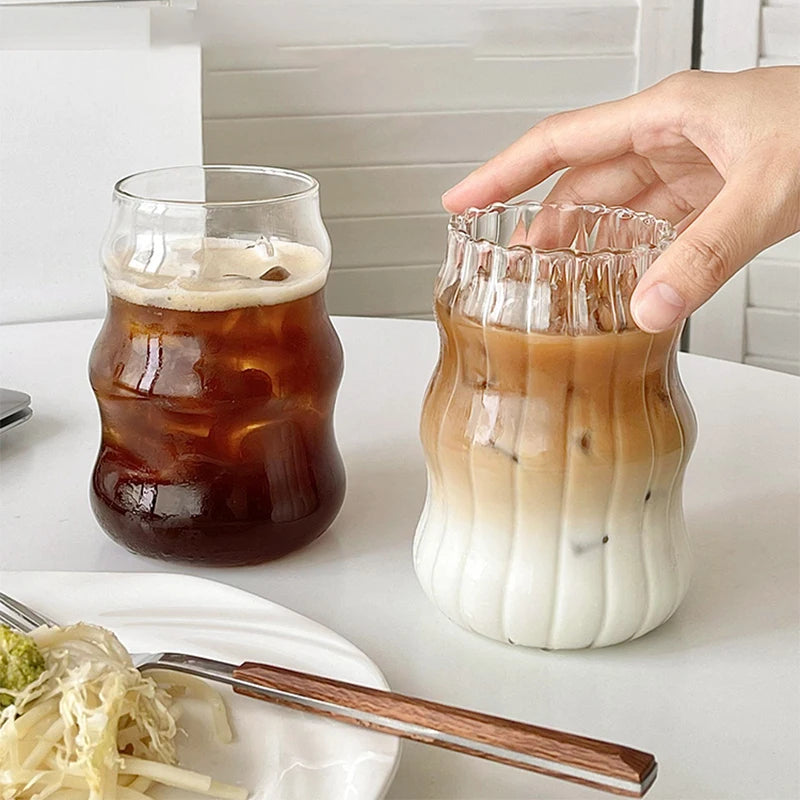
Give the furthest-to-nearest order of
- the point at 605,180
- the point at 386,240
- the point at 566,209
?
the point at 386,240, the point at 605,180, the point at 566,209

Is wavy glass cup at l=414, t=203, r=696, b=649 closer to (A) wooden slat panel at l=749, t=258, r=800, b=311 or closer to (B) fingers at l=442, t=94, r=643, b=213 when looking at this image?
(B) fingers at l=442, t=94, r=643, b=213

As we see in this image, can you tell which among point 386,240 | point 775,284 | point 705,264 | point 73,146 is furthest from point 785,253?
point 705,264

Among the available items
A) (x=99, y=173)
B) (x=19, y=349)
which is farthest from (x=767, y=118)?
(x=99, y=173)

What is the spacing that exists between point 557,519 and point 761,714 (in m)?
0.13

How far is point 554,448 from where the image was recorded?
0.63 metres

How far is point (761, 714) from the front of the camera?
2.00 ft

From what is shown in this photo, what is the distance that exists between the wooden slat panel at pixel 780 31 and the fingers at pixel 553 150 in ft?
4.21

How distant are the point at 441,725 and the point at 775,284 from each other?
5.64ft

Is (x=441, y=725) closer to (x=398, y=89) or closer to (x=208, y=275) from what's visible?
(x=208, y=275)

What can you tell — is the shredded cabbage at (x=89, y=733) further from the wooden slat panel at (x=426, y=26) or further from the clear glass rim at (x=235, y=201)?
the wooden slat panel at (x=426, y=26)

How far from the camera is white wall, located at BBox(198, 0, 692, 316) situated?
74.3 inches

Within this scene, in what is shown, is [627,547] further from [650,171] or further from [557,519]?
[650,171]

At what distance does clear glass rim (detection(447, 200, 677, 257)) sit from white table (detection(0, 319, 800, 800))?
203mm

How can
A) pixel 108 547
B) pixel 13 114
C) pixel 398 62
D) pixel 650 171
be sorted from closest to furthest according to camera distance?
pixel 108 547
pixel 650 171
pixel 13 114
pixel 398 62
